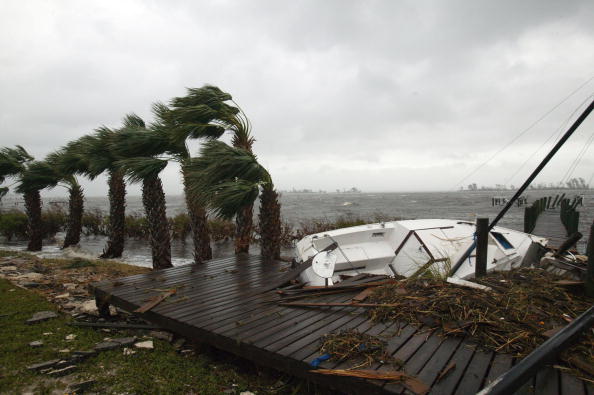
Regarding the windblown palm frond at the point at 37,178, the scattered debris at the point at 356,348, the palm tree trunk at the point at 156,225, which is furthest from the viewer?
the windblown palm frond at the point at 37,178

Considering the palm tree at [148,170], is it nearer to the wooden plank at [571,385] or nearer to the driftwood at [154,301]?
the driftwood at [154,301]

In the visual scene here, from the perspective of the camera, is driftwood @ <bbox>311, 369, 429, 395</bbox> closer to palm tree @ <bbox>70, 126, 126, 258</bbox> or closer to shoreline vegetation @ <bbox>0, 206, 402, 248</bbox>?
palm tree @ <bbox>70, 126, 126, 258</bbox>

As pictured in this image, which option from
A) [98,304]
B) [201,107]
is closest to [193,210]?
[201,107]

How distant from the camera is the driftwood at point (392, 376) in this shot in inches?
101

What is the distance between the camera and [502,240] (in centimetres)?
731

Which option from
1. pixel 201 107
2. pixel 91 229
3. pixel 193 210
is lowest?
pixel 91 229

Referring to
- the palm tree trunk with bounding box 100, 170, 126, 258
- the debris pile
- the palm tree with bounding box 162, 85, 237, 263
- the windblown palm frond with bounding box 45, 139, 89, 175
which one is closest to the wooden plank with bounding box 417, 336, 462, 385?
the debris pile

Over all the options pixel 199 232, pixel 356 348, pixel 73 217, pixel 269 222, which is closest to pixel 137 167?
pixel 199 232

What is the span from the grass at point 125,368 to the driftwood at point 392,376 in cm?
84

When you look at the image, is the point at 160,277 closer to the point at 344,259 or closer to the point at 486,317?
the point at 344,259

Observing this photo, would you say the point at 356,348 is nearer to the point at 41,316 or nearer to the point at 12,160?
the point at 41,316

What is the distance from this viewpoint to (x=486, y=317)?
139 inches

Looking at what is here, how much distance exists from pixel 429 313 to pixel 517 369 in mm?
2067

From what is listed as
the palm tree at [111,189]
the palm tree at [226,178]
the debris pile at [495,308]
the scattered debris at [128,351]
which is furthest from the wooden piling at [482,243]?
the palm tree at [111,189]
